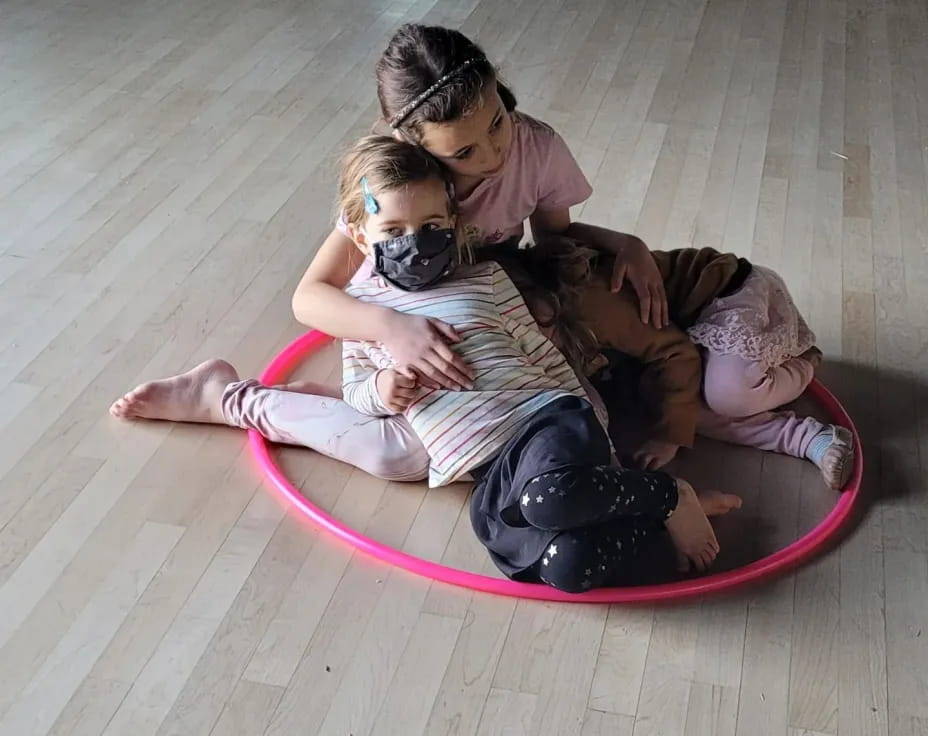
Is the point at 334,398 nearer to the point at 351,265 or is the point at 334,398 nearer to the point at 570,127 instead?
the point at 351,265

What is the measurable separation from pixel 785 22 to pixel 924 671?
7.57ft

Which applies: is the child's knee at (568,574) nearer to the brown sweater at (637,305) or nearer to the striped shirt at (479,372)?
the striped shirt at (479,372)

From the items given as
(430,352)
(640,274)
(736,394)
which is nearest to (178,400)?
(430,352)

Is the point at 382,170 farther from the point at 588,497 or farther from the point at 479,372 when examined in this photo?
the point at 588,497

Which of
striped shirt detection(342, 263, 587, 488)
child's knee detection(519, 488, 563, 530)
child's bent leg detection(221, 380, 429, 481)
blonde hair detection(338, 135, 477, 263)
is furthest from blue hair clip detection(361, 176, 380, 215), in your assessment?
child's knee detection(519, 488, 563, 530)

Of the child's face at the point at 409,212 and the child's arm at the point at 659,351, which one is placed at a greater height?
the child's face at the point at 409,212

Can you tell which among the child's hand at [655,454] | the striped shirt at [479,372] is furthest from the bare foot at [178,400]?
the child's hand at [655,454]

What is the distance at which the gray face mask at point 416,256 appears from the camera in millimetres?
1461

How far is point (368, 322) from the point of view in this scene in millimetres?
1543

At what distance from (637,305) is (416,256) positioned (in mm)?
324

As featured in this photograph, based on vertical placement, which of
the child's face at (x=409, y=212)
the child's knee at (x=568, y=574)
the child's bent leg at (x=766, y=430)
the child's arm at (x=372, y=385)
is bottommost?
the child's bent leg at (x=766, y=430)

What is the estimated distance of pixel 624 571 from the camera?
1443 millimetres

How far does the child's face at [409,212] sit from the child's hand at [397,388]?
→ 0.17m

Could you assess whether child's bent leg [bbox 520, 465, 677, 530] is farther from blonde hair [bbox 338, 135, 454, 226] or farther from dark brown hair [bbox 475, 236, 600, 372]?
blonde hair [bbox 338, 135, 454, 226]
